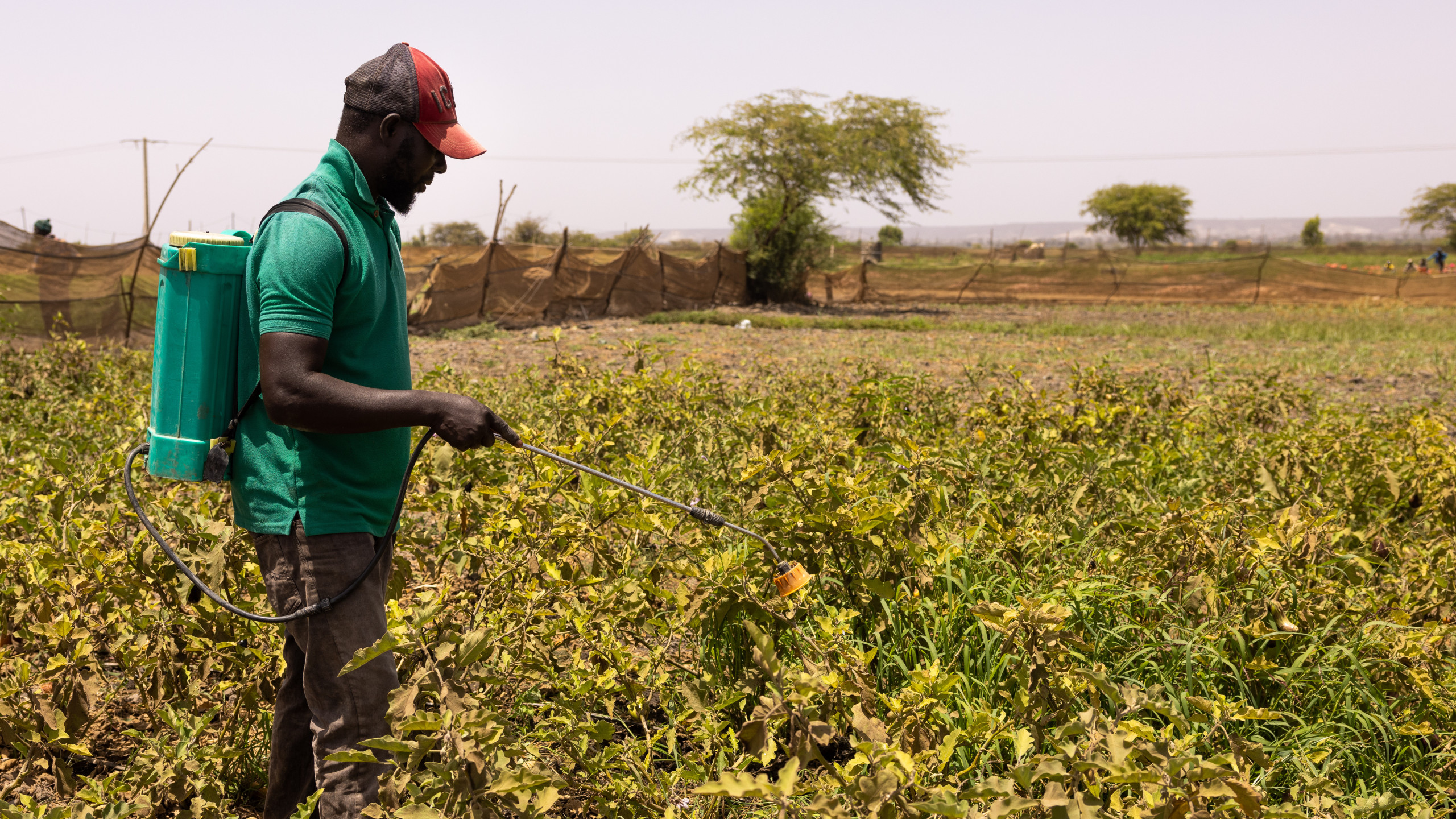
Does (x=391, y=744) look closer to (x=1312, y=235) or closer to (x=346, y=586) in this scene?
(x=346, y=586)

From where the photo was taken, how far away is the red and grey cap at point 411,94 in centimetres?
181

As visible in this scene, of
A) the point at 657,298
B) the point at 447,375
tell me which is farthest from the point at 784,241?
the point at 447,375

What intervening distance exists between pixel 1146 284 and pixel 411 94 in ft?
87.4

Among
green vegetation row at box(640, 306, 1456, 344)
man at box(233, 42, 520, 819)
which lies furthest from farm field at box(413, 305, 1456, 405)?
man at box(233, 42, 520, 819)

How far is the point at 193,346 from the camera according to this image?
Result: 5.77 ft

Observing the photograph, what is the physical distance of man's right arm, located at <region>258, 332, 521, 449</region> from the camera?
1.64m

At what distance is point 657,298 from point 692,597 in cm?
1645

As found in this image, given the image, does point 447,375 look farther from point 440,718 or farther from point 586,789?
point 440,718

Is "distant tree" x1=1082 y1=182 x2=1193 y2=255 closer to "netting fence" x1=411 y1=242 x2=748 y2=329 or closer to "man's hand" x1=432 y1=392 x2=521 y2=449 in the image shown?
"netting fence" x1=411 y1=242 x2=748 y2=329

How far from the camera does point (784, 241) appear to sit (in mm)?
21672

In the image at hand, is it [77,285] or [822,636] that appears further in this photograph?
[77,285]

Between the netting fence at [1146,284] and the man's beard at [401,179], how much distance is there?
72.5ft

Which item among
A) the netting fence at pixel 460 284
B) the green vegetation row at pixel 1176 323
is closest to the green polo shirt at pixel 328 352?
the netting fence at pixel 460 284

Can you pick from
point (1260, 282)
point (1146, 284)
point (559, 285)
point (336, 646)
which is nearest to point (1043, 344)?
point (559, 285)
